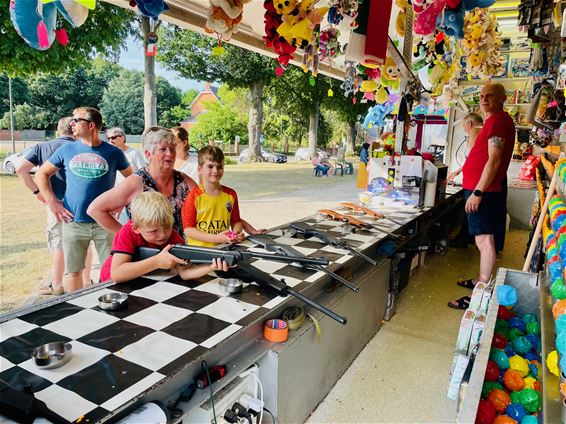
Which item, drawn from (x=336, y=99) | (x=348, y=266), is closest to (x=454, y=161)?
(x=348, y=266)

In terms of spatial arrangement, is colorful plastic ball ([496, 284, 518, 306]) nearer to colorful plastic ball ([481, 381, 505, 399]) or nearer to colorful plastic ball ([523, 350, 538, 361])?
colorful plastic ball ([523, 350, 538, 361])

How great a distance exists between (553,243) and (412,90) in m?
3.11

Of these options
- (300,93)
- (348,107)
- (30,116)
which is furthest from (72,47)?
(30,116)

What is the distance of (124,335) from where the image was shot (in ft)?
3.95

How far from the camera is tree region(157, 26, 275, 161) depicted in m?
16.7

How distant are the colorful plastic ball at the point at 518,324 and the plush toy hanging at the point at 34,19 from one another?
270cm

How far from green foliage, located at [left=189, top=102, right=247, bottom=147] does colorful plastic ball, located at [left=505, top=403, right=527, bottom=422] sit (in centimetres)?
2820

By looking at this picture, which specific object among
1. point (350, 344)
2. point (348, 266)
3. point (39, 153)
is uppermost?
point (39, 153)

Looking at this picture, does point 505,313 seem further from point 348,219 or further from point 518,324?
point 348,219

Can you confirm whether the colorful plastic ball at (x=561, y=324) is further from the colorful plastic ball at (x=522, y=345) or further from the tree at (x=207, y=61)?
the tree at (x=207, y=61)

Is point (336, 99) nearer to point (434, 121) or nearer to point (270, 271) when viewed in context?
point (434, 121)

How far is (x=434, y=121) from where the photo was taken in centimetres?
845

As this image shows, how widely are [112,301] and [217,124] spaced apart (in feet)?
95.4

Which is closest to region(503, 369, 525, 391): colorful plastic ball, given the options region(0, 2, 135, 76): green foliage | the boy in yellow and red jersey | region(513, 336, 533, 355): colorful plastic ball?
region(513, 336, 533, 355): colorful plastic ball
